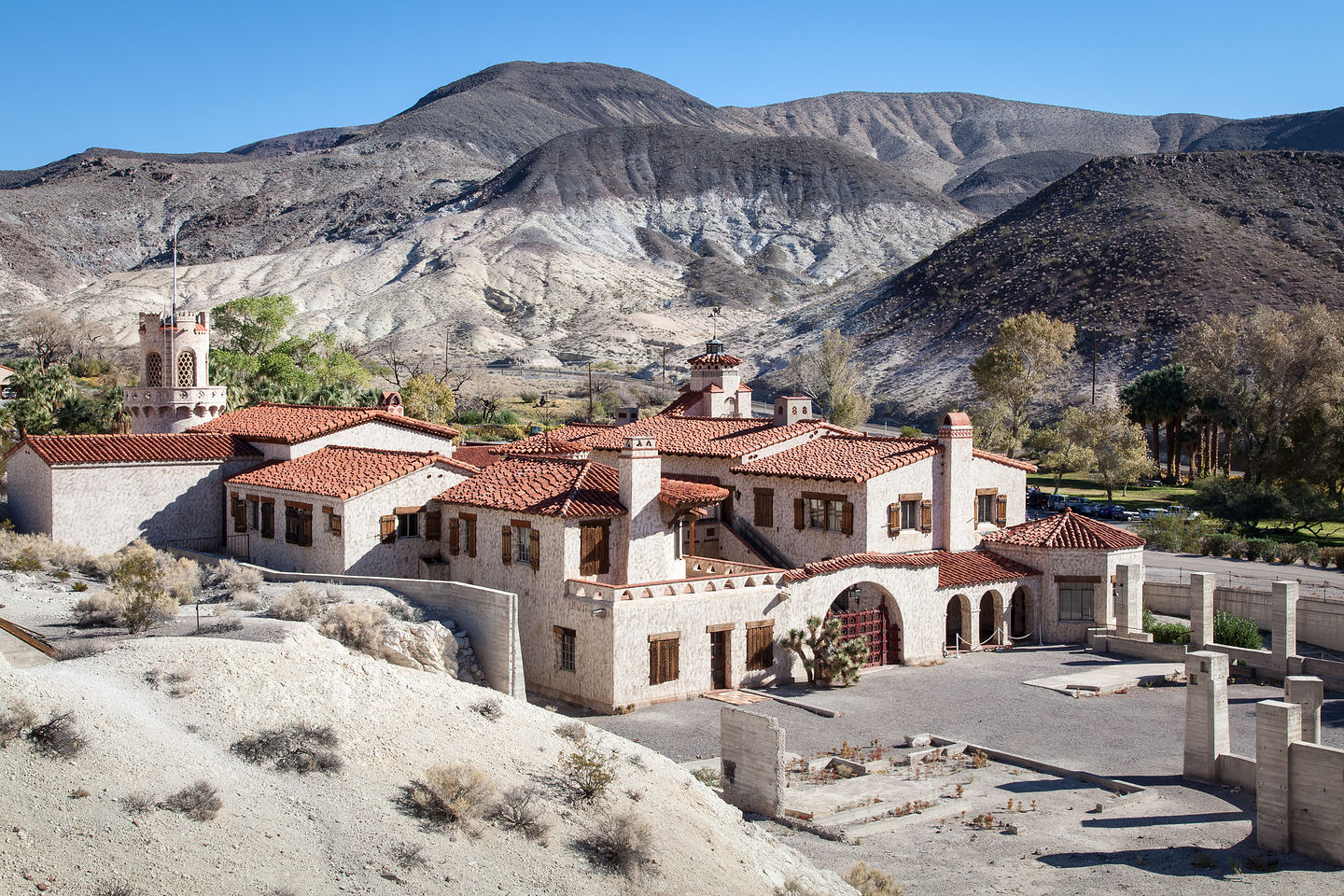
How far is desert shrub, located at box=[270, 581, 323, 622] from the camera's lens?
26359 mm

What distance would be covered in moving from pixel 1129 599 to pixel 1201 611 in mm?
2191

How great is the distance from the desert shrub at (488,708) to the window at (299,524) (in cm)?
1306

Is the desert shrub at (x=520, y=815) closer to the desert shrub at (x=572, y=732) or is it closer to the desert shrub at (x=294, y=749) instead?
the desert shrub at (x=294, y=749)

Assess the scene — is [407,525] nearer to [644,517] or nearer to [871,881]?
[644,517]

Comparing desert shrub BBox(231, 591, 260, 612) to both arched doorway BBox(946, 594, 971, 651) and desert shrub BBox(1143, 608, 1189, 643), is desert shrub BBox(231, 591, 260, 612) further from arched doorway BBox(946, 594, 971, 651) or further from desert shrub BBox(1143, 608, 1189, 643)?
desert shrub BBox(1143, 608, 1189, 643)

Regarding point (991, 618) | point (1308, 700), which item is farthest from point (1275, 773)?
point (991, 618)

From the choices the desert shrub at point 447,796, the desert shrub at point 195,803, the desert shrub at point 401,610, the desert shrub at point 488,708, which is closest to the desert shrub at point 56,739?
the desert shrub at point 195,803

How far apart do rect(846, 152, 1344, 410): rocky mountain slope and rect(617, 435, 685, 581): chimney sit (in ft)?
225

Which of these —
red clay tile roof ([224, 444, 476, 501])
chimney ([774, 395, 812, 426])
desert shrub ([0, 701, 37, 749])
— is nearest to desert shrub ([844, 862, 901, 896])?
desert shrub ([0, 701, 37, 749])

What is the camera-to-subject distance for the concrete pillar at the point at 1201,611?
32.6 meters

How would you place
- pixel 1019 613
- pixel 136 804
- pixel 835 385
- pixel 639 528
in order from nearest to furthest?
1. pixel 136 804
2. pixel 639 528
3. pixel 1019 613
4. pixel 835 385

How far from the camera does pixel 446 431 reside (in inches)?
1572

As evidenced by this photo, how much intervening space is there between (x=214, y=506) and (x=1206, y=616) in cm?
2638

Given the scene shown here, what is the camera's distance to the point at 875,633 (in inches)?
1300
